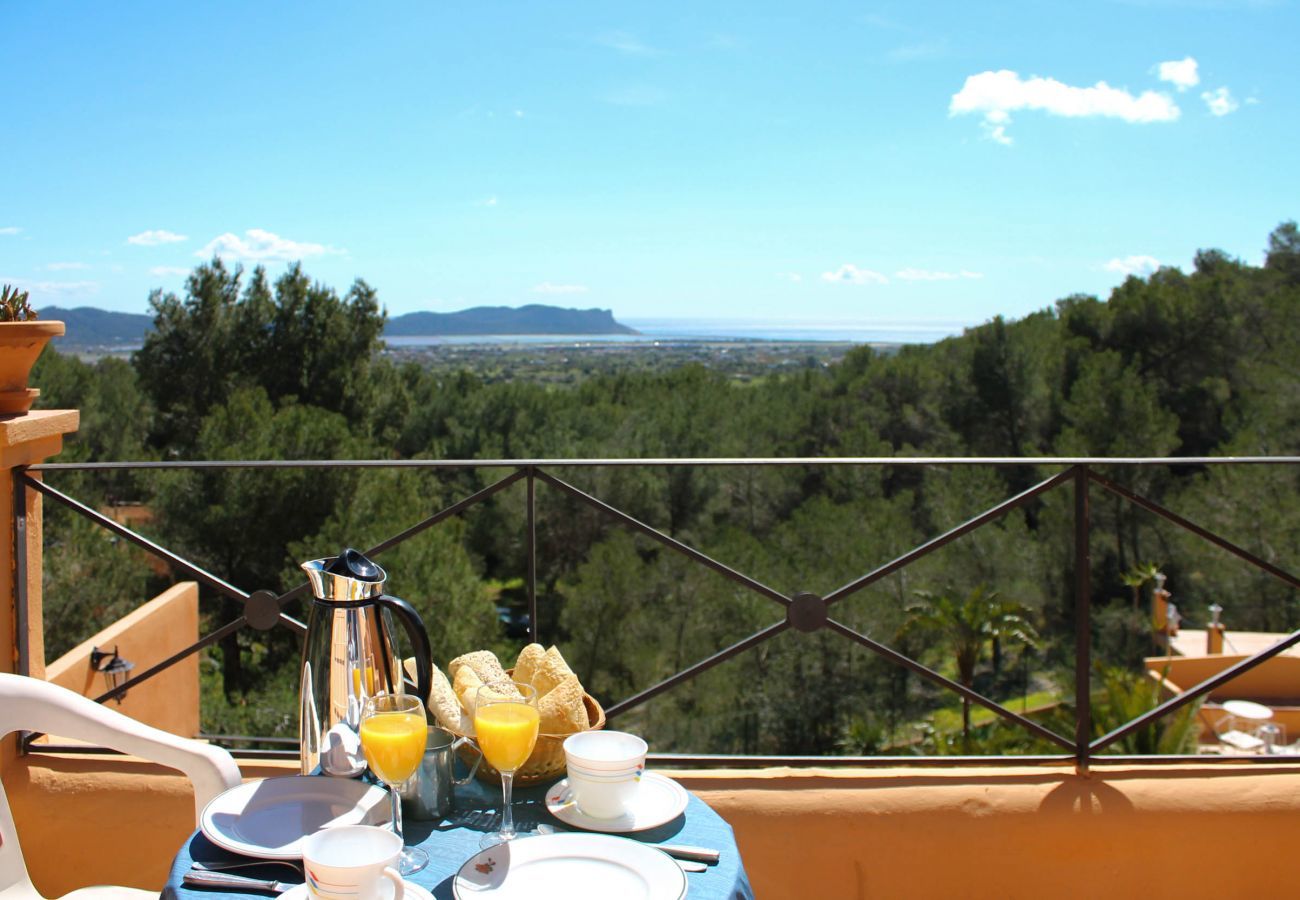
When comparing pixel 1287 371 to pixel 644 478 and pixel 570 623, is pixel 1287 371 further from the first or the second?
pixel 570 623

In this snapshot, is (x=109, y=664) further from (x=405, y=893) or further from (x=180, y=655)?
(x=405, y=893)

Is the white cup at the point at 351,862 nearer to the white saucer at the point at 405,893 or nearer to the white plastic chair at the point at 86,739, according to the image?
the white saucer at the point at 405,893

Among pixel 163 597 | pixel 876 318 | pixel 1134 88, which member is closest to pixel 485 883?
pixel 163 597

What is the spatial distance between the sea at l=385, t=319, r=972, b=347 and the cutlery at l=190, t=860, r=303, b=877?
68.0 feet

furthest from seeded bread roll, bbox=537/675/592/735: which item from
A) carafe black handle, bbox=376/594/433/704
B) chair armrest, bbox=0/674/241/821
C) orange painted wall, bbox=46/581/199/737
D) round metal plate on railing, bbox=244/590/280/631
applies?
orange painted wall, bbox=46/581/199/737

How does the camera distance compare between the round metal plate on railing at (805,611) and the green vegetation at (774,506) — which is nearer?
the round metal plate on railing at (805,611)

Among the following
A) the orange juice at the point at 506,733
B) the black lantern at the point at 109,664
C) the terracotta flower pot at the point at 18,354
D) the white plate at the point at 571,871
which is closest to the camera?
the white plate at the point at 571,871

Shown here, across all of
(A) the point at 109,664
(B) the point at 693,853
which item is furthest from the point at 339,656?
(A) the point at 109,664

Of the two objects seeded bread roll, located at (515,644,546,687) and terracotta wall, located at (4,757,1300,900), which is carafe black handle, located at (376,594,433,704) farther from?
terracotta wall, located at (4,757,1300,900)

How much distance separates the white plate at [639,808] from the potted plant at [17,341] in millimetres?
1359

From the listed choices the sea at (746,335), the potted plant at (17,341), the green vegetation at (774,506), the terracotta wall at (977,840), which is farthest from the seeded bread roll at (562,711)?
the sea at (746,335)

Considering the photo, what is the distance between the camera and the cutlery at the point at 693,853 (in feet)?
3.15

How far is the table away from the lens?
90cm

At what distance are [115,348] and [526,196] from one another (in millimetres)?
20320
